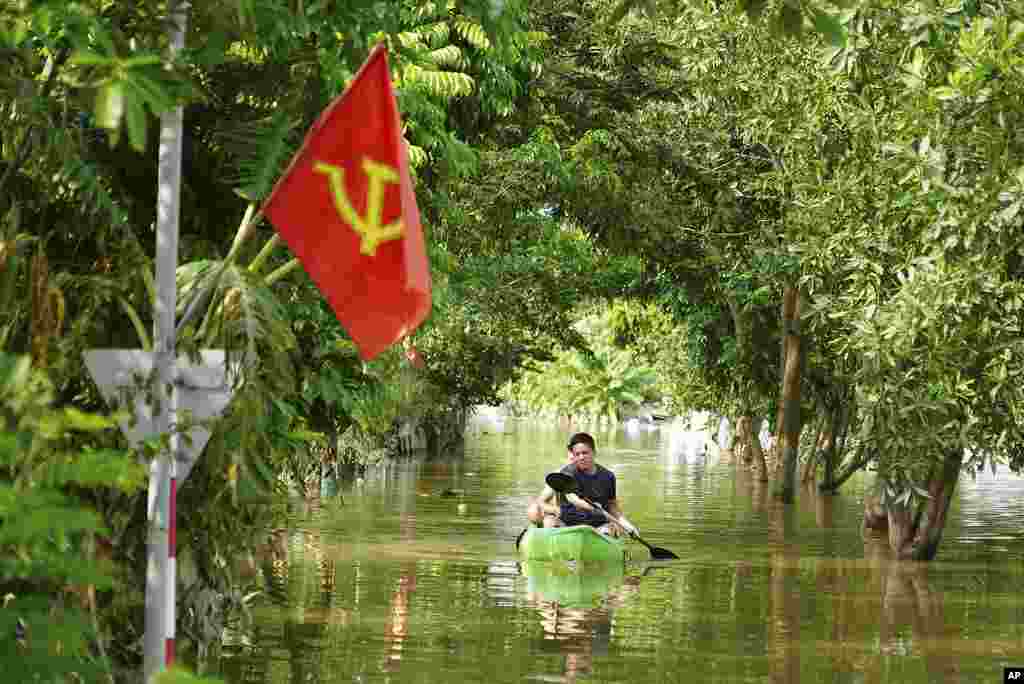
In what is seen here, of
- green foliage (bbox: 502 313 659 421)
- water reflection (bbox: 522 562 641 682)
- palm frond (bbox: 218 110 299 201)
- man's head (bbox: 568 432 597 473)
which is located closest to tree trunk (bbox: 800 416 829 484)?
man's head (bbox: 568 432 597 473)

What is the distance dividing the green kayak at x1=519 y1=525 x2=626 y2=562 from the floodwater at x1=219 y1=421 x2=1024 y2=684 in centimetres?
27

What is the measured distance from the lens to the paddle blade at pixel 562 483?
77.4 feet

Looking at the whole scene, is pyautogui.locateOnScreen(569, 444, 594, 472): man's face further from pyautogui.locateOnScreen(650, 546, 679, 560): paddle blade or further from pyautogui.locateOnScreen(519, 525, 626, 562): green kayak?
pyautogui.locateOnScreen(650, 546, 679, 560): paddle blade

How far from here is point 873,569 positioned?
26078 mm

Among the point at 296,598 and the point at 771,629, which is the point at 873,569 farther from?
the point at 296,598

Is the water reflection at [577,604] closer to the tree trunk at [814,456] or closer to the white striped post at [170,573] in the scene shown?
the white striped post at [170,573]

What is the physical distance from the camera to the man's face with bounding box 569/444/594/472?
23.6m

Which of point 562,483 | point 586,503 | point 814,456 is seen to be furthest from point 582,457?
point 814,456

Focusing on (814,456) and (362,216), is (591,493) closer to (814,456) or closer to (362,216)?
(362,216)

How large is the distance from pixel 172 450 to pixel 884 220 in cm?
1564

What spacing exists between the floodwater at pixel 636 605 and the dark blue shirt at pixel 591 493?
0.92m

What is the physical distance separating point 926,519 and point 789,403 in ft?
48.5

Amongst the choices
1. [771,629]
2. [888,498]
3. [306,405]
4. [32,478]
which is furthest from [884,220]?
[32,478]

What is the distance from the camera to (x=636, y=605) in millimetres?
20250
